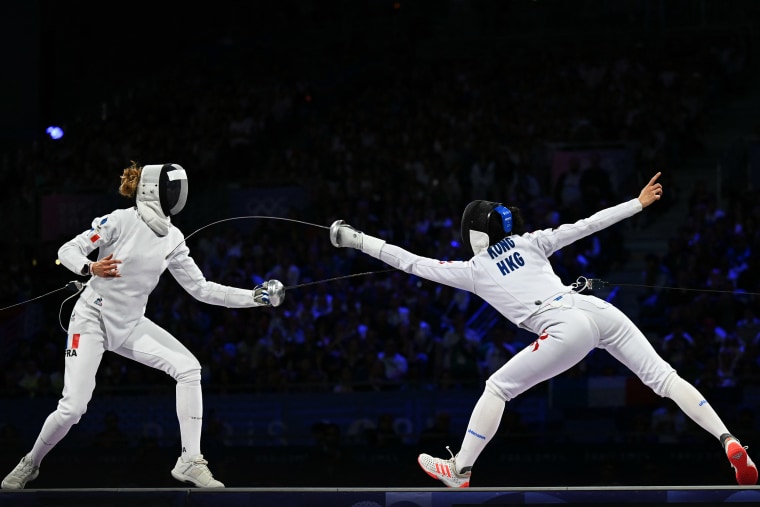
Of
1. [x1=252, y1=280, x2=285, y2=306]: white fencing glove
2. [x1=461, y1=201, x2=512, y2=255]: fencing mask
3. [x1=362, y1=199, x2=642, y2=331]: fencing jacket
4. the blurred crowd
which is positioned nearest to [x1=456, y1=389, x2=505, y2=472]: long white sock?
[x1=362, y1=199, x2=642, y2=331]: fencing jacket

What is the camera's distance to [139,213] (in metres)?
5.14

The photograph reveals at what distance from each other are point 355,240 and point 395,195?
17.7 feet

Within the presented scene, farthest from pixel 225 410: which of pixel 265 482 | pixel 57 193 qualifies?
pixel 57 193

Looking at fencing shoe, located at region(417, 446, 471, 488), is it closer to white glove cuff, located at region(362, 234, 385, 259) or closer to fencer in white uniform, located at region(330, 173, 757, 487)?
fencer in white uniform, located at region(330, 173, 757, 487)

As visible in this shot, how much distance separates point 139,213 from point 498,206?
5.71ft

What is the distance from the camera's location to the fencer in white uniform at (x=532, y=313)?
184 inches

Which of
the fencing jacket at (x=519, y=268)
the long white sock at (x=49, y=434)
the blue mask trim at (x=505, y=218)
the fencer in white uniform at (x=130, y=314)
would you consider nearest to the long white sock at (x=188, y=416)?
the fencer in white uniform at (x=130, y=314)

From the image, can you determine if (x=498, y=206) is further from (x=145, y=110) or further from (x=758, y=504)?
(x=145, y=110)

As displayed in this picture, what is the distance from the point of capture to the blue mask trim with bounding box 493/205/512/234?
495 cm

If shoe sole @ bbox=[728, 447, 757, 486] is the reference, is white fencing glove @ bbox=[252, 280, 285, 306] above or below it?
above

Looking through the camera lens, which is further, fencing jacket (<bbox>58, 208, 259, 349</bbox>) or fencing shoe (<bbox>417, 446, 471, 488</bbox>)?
fencing jacket (<bbox>58, 208, 259, 349</bbox>)

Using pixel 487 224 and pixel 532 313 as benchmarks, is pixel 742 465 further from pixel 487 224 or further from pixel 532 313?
pixel 487 224

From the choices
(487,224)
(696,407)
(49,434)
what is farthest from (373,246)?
(49,434)

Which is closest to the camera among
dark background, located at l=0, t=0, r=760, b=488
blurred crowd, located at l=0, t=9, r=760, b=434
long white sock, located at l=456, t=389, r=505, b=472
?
long white sock, located at l=456, t=389, r=505, b=472
